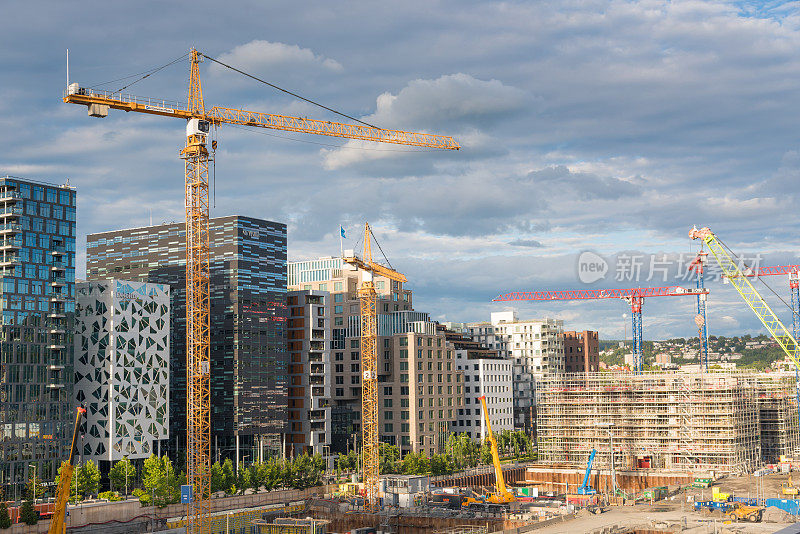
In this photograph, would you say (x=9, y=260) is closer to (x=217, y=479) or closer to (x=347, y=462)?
(x=217, y=479)

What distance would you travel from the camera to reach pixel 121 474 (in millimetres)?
139250

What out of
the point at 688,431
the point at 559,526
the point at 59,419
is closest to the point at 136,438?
the point at 59,419

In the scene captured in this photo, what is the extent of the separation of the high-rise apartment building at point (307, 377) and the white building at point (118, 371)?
99.5 feet

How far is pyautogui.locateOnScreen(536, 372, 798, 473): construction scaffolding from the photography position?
163 metres

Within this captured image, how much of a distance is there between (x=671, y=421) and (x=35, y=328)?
370 feet

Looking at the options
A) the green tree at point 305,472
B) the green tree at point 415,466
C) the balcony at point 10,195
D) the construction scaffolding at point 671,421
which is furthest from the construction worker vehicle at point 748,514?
the balcony at point 10,195

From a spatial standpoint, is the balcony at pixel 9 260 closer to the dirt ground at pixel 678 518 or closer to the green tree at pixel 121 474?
the green tree at pixel 121 474

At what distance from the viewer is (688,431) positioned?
166 m

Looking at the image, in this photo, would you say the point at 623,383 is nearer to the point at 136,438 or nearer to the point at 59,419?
the point at 136,438

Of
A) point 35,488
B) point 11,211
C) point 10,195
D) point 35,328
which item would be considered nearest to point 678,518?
point 35,488

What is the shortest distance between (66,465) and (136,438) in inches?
2002

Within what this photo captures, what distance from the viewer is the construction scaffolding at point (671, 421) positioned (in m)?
163

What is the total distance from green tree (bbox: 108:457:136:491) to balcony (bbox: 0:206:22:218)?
41.5 metres

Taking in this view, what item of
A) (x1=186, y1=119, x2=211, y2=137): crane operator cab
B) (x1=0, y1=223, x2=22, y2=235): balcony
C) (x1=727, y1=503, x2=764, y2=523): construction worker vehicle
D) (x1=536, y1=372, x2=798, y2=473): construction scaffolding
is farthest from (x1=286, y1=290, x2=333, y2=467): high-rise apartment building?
(x1=727, y1=503, x2=764, y2=523): construction worker vehicle
